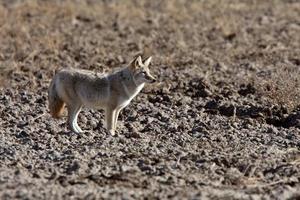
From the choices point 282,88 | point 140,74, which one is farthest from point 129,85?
point 282,88

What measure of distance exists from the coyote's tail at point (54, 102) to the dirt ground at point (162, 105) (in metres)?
0.16

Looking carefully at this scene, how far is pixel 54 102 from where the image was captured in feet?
37.5

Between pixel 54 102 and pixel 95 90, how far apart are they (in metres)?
0.55

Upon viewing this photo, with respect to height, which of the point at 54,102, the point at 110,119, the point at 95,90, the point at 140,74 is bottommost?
the point at 110,119

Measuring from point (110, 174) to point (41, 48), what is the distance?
8.53 m

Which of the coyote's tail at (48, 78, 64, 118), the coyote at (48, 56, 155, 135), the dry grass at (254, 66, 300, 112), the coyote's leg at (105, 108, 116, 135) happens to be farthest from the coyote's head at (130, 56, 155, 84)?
the dry grass at (254, 66, 300, 112)

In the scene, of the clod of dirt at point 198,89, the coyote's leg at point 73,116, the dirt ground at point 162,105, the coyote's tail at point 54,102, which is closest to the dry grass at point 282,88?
the dirt ground at point 162,105

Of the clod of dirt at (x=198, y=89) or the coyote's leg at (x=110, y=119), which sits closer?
the coyote's leg at (x=110, y=119)

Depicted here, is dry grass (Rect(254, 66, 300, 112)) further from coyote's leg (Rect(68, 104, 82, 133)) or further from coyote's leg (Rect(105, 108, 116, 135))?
coyote's leg (Rect(68, 104, 82, 133))

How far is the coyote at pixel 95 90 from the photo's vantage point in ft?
36.8

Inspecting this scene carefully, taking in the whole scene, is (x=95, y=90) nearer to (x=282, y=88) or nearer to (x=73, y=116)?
(x=73, y=116)

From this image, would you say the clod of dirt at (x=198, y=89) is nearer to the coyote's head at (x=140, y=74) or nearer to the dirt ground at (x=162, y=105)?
the dirt ground at (x=162, y=105)

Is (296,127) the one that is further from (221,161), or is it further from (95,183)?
(95,183)

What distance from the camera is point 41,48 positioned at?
1723 cm
